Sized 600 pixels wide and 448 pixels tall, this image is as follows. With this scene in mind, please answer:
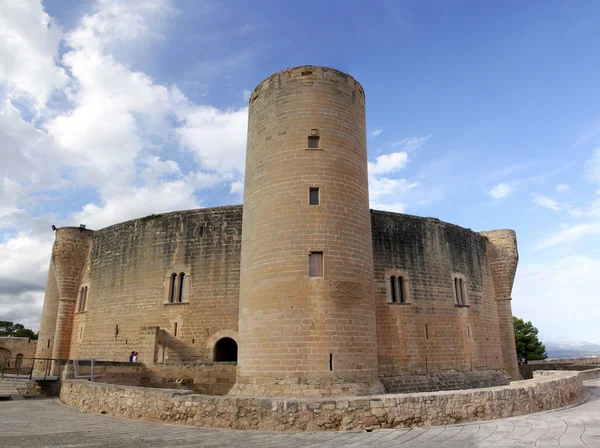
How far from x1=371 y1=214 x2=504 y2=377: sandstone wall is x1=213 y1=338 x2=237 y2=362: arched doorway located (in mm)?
6823

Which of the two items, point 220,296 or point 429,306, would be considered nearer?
point 220,296

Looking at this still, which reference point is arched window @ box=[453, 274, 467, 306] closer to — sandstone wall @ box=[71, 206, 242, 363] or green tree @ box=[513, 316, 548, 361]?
sandstone wall @ box=[71, 206, 242, 363]

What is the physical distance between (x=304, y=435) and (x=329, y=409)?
722mm

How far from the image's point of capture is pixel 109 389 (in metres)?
11.1

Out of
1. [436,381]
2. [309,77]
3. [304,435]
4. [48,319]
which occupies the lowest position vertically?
[304,435]

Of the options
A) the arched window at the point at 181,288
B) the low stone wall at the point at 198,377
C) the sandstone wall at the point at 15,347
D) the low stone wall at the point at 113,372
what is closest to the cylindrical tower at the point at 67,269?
the arched window at the point at 181,288

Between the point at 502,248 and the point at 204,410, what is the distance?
21.0 meters

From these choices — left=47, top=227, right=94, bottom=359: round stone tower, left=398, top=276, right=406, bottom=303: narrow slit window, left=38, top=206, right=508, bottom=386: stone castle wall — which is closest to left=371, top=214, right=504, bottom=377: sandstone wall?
left=38, top=206, right=508, bottom=386: stone castle wall

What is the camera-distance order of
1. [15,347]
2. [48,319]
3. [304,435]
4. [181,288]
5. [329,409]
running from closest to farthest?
[304,435] → [329,409] → [181,288] → [48,319] → [15,347]

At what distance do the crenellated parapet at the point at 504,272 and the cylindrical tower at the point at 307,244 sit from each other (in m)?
13.3

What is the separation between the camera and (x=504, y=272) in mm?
24969

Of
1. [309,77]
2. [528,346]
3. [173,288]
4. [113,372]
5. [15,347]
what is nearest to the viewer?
[309,77]

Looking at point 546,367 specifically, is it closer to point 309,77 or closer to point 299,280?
point 299,280

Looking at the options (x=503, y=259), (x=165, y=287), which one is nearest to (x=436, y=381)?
(x=503, y=259)
